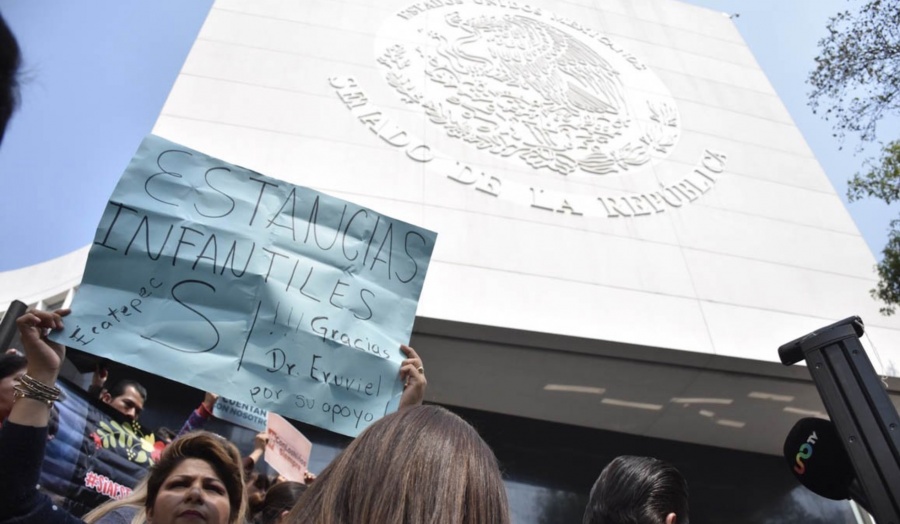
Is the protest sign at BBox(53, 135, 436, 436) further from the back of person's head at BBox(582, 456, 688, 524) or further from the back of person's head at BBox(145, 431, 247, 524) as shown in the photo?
the back of person's head at BBox(582, 456, 688, 524)

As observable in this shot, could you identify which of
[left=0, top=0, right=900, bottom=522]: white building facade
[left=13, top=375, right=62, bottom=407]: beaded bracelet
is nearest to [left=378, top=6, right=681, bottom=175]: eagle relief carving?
[left=0, top=0, right=900, bottom=522]: white building facade

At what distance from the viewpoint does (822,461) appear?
2.23m

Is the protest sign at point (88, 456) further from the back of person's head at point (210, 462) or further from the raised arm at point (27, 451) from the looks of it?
the raised arm at point (27, 451)

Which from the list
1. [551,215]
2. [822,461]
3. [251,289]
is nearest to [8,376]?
[251,289]

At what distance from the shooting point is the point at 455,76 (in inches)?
300

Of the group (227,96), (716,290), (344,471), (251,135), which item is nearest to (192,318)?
(344,471)

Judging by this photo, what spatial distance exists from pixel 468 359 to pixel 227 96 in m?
3.28

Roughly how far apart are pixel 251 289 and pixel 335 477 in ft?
6.04

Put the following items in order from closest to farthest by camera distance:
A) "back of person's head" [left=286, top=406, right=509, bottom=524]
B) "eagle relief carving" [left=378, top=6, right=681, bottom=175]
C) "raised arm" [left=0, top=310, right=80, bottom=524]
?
"back of person's head" [left=286, top=406, right=509, bottom=524] < "raised arm" [left=0, top=310, right=80, bottom=524] < "eagle relief carving" [left=378, top=6, right=681, bottom=175]

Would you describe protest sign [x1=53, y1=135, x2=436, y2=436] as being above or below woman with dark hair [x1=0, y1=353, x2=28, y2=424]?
above

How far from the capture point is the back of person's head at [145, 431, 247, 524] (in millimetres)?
2016

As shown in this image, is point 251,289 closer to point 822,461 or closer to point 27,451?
point 27,451

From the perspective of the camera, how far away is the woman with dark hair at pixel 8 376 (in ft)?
7.84

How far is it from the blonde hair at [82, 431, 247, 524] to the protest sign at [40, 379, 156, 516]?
2.80 ft
